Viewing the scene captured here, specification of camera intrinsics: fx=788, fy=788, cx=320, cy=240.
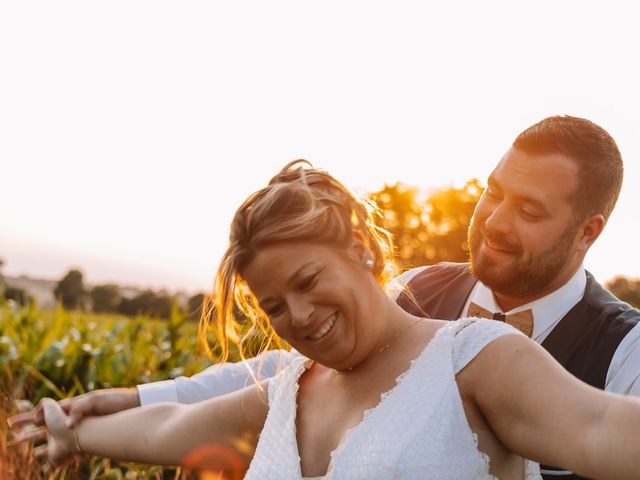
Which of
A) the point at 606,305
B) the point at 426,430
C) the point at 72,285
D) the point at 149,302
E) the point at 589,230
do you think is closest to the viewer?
the point at 426,430

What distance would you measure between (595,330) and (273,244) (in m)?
1.75

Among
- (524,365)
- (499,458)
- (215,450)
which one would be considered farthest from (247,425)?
(524,365)

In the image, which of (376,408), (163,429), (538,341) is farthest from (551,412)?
(538,341)

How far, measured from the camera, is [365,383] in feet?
6.72

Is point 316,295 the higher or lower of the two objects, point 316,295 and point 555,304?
the higher

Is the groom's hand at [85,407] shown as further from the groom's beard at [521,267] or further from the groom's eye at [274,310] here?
the groom's beard at [521,267]

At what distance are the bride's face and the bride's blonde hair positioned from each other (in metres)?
0.03

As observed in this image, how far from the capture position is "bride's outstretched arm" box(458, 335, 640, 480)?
57.1 inches

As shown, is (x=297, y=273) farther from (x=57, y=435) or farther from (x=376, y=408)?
(x=57, y=435)

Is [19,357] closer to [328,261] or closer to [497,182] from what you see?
[497,182]

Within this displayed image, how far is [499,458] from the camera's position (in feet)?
5.87

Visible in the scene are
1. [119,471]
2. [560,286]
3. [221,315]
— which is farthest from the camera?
[119,471]

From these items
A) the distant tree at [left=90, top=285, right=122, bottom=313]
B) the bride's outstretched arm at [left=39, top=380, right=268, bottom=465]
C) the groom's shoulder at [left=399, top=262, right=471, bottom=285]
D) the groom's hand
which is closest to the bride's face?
the bride's outstretched arm at [left=39, top=380, right=268, bottom=465]

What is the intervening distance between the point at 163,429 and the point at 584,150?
212 cm
